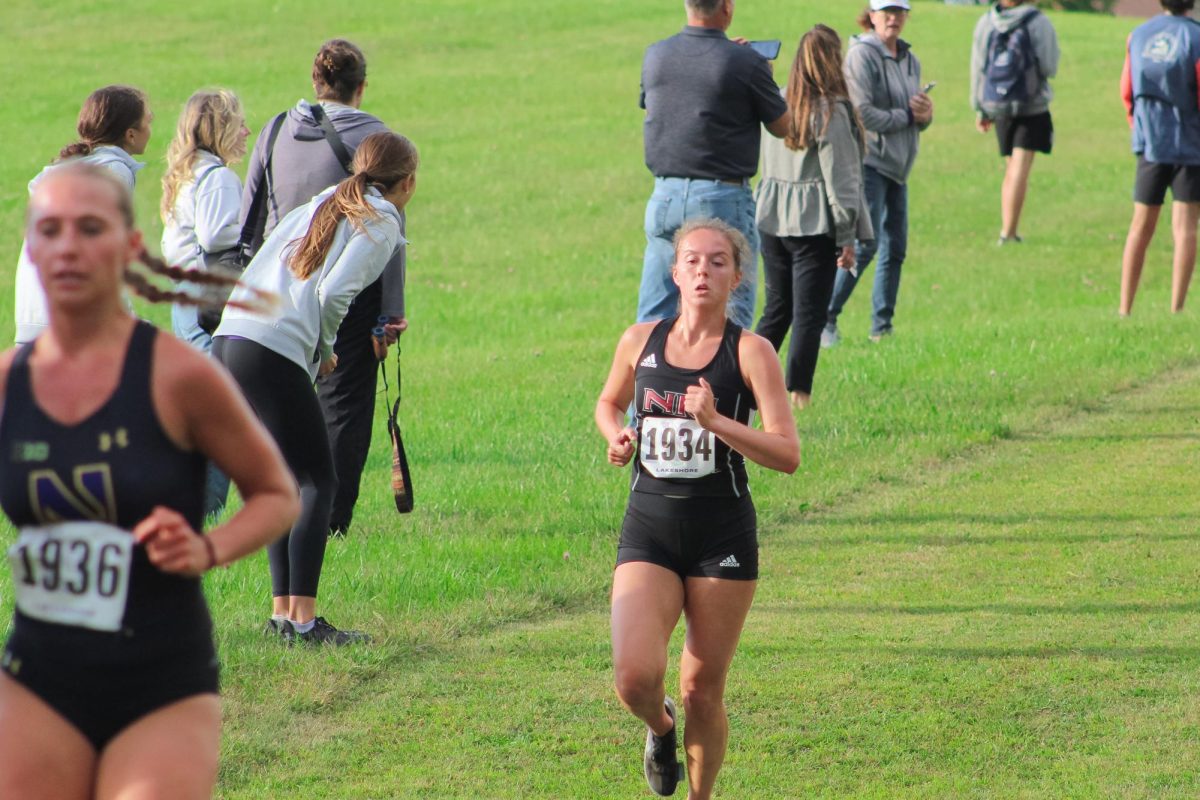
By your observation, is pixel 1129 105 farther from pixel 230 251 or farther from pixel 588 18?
pixel 588 18

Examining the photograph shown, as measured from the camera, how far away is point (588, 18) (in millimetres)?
39375

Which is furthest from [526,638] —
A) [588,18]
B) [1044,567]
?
[588,18]

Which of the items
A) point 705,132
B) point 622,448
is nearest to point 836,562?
point 705,132

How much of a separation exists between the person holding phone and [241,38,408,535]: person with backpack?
4962 millimetres

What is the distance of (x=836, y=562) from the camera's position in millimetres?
8094

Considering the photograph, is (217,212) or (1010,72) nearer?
(217,212)

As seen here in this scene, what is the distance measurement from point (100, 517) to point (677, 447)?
2.24 meters

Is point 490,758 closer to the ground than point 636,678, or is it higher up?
closer to the ground

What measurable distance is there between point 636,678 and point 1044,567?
3548 millimetres

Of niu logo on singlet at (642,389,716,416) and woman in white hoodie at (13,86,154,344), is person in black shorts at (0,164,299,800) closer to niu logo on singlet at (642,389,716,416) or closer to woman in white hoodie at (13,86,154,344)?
niu logo on singlet at (642,389,716,416)

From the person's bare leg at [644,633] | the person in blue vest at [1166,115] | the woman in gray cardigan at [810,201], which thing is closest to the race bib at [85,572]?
the person's bare leg at [644,633]

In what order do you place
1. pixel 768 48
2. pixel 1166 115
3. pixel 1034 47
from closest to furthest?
pixel 768 48, pixel 1166 115, pixel 1034 47

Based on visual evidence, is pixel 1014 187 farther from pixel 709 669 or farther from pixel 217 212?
pixel 709 669

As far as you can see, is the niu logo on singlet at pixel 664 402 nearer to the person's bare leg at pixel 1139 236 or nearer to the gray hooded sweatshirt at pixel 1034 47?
the person's bare leg at pixel 1139 236
